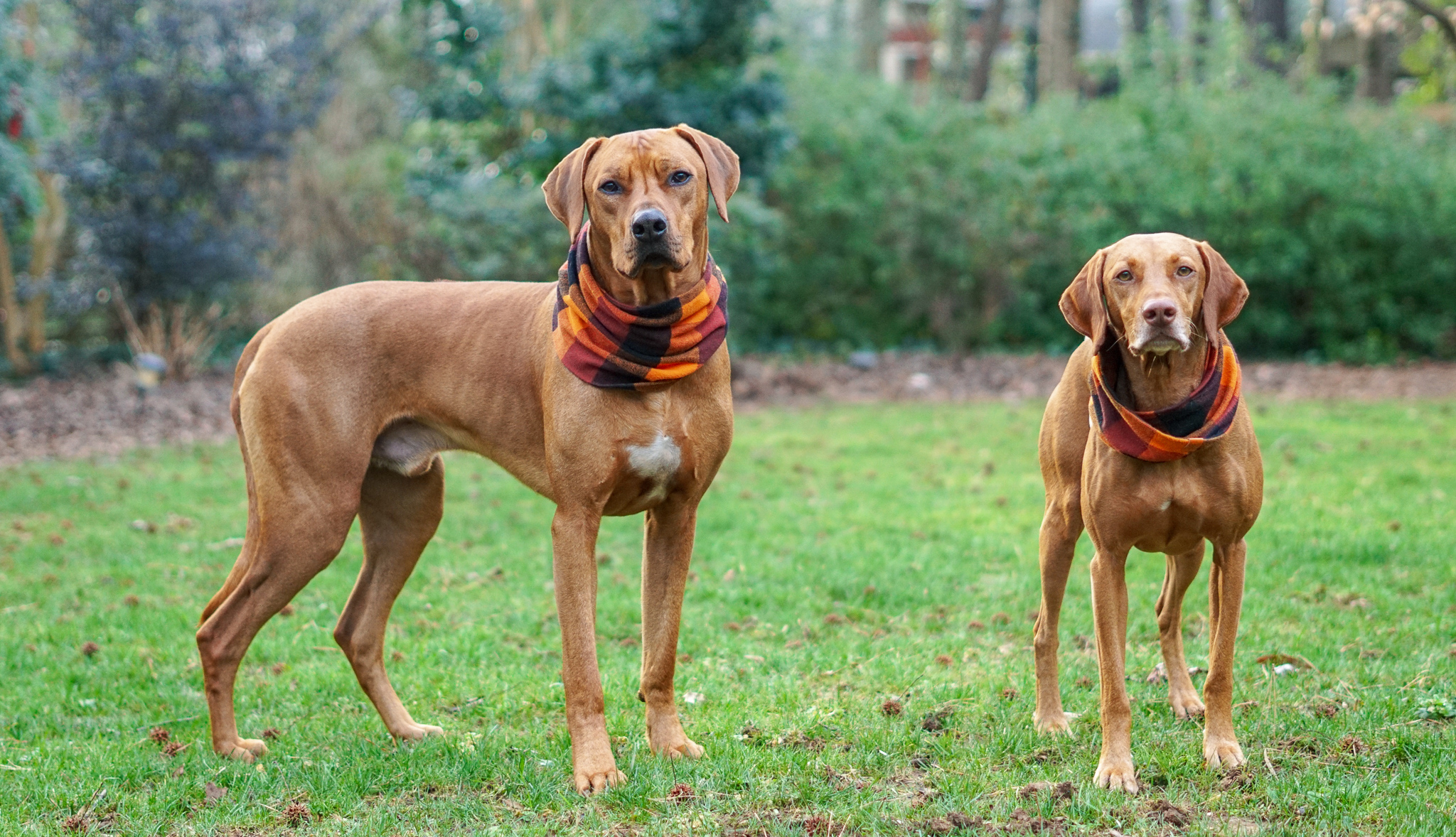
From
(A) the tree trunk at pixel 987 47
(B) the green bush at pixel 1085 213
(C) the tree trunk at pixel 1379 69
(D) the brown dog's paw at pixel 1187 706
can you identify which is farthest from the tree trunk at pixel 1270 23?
(D) the brown dog's paw at pixel 1187 706

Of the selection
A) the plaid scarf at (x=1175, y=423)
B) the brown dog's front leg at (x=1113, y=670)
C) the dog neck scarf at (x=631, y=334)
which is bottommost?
the brown dog's front leg at (x=1113, y=670)

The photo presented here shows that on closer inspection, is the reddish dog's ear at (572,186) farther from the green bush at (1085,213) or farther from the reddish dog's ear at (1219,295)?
the green bush at (1085,213)

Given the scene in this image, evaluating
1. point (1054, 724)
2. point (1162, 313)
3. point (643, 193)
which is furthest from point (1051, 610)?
point (643, 193)

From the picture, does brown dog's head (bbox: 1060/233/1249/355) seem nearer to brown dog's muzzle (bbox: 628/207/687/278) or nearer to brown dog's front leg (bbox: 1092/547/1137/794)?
brown dog's front leg (bbox: 1092/547/1137/794)

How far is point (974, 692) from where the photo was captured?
471cm

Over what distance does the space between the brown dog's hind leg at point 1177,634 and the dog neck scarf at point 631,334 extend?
193cm

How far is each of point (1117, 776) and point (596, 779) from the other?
1648 mm

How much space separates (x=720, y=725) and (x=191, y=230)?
11.6 m

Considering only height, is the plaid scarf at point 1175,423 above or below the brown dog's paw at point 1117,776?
above

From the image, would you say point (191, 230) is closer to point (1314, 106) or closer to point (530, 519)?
point (530, 519)

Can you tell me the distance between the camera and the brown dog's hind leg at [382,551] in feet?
15.1

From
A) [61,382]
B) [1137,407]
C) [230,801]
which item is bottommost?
[61,382]

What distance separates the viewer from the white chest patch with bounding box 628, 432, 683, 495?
3939 mm

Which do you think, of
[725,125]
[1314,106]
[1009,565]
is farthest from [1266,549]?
[1314,106]
